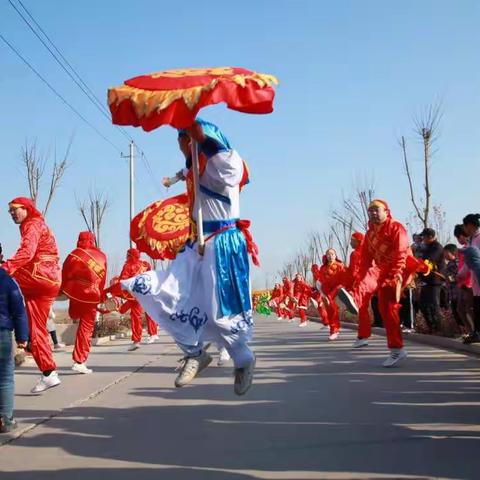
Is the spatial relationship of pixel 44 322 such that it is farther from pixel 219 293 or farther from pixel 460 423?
pixel 460 423

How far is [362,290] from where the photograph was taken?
1036 centimetres

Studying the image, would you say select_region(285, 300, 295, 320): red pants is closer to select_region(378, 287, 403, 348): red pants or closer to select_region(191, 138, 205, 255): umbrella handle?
select_region(378, 287, 403, 348): red pants

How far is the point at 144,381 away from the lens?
7.45 metres

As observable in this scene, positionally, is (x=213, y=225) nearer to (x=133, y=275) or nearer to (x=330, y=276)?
(x=133, y=275)

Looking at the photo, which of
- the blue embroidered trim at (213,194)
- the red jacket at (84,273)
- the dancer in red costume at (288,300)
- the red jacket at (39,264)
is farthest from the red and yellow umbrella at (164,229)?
the dancer in red costume at (288,300)

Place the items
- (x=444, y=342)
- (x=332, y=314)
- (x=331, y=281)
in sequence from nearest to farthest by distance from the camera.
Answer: (x=444, y=342) < (x=331, y=281) < (x=332, y=314)

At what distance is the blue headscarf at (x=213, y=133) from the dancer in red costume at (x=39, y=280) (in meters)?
2.54

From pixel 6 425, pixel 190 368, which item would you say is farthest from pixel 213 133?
pixel 6 425

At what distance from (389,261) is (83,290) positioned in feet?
12.8

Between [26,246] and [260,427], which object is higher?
[26,246]

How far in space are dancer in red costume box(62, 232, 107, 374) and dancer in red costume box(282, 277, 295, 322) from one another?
25.6 metres

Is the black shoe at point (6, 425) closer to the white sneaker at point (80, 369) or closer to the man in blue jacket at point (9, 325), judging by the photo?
the man in blue jacket at point (9, 325)

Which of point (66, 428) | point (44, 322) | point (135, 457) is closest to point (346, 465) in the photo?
point (135, 457)

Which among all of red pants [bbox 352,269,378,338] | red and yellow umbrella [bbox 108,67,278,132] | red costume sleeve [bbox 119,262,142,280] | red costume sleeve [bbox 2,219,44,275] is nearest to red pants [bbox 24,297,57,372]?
red costume sleeve [bbox 2,219,44,275]
